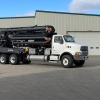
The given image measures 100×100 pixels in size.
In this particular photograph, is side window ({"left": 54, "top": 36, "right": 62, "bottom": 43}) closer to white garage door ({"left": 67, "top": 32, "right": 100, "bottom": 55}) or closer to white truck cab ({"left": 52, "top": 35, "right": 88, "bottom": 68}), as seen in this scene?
white truck cab ({"left": 52, "top": 35, "right": 88, "bottom": 68})

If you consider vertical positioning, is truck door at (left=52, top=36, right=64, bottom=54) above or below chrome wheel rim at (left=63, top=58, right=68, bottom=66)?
above

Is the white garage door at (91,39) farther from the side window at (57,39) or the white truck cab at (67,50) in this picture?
the side window at (57,39)

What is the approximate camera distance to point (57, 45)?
19203 millimetres

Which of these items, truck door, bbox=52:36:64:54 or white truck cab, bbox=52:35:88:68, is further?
truck door, bbox=52:36:64:54

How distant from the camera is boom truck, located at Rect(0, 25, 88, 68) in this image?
1867 centimetres

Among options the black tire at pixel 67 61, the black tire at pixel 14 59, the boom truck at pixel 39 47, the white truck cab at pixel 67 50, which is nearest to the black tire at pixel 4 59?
the boom truck at pixel 39 47

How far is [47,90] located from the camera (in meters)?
9.16

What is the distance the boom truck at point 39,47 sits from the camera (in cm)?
1867

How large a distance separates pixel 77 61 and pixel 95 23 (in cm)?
1784

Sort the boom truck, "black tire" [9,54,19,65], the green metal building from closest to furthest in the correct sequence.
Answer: the boom truck → "black tire" [9,54,19,65] → the green metal building

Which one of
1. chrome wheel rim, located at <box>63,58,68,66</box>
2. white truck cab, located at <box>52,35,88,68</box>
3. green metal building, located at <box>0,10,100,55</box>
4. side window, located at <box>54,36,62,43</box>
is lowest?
chrome wheel rim, located at <box>63,58,68,66</box>

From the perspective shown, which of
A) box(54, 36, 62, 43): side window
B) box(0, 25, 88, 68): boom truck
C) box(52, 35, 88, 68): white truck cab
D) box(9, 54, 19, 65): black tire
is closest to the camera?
box(52, 35, 88, 68): white truck cab

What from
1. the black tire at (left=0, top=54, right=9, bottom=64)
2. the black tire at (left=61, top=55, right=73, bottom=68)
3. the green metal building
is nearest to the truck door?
the black tire at (left=61, top=55, right=73, bottom=68)

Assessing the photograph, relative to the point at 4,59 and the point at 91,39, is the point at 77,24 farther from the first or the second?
the point at 4,59
